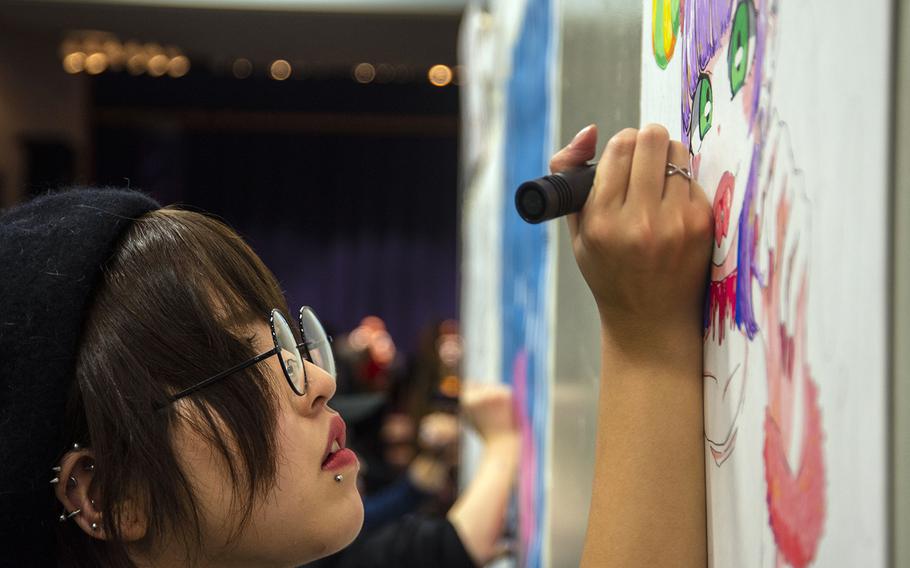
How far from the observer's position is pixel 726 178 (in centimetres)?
54

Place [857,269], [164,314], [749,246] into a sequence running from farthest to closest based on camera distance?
[164,314] → [749,246] → [857,269]

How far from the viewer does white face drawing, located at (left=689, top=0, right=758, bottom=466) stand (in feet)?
1.63

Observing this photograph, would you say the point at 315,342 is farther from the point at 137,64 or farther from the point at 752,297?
the point at 137,64

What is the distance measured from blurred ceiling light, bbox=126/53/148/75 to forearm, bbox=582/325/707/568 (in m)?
6.90

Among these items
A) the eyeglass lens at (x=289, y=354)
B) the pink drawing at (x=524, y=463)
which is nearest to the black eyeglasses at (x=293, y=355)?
the eyeglass lens at (x=289, y=354)

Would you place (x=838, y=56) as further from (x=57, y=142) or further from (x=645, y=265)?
(x=57, y=142)

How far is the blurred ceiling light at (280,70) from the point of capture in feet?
23.4

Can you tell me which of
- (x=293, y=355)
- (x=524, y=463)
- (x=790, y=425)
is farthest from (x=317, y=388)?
(x=524, y=463)

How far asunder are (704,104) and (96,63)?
23.3 ft

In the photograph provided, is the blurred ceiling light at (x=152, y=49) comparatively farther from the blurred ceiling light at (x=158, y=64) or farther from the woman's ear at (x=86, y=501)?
the woman's ear at (x=86, y=501)

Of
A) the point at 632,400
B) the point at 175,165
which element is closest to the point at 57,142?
the point at 175,165

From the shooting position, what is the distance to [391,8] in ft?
14.3

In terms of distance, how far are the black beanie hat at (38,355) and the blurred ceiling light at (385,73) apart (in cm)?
653

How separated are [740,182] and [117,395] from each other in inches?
18.1
